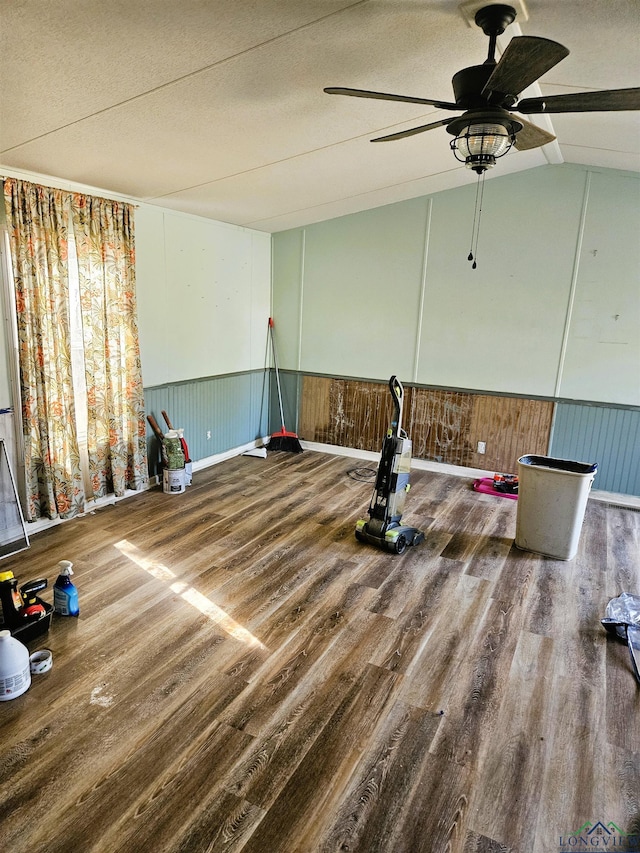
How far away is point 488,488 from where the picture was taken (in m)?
5.14

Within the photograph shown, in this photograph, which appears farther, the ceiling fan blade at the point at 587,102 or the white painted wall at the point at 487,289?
the white painted wall at the point at 487,289

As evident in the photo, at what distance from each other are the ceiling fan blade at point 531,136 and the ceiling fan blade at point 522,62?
0.94 ft

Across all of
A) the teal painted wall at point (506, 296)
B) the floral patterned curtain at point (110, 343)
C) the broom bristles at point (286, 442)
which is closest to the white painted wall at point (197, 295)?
the floral patterned curtain at point (110, 343)

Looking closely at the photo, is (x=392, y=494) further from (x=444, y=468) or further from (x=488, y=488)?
(x=444, y=468)

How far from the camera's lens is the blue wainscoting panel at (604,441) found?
480 centimetres

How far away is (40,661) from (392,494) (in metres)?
2.31

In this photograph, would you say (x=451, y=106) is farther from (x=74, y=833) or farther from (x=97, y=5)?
(x=74, y=833)

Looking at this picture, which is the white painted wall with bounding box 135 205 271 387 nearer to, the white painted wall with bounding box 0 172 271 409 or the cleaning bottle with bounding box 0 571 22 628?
the white painted wall with bounding box 0 172 271 409

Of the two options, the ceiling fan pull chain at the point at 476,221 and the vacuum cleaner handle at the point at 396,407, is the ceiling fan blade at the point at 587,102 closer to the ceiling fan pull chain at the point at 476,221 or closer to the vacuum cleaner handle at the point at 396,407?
the vacuum cleaner handle at the point at 396,407

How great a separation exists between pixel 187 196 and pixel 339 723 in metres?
4.03

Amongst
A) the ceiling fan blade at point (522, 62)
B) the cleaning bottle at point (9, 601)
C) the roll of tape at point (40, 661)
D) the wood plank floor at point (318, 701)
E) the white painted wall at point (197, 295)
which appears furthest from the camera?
the white painted wall at point (197, 295)

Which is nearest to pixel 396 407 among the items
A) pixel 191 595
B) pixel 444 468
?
pixel 191 595

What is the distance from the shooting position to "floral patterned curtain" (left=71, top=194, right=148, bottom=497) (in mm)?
3988

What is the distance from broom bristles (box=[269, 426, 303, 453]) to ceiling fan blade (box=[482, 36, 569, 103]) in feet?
15.3
